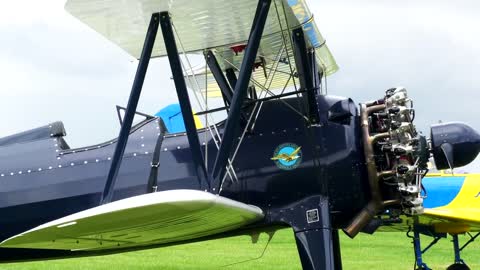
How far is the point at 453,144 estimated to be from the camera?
760 centimetres

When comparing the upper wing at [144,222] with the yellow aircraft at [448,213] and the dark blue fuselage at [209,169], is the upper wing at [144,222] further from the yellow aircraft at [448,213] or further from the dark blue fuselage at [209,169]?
the yellow aircraft at [448,213]

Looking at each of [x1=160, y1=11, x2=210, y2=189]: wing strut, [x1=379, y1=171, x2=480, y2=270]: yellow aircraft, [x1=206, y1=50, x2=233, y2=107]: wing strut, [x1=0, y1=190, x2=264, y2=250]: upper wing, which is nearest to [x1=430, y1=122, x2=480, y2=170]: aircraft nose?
[x1=0, y1=190, x2=264, y2=250]: upper wing

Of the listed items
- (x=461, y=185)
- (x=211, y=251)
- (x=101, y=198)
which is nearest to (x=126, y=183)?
(x=101, y=198)

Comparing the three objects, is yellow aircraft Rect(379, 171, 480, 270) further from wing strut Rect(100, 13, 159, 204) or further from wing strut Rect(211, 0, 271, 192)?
wing strut Rect(100, 13, 159, 204)

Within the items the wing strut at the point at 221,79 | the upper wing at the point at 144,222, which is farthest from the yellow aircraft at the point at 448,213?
the upper wing at the point at 144,222

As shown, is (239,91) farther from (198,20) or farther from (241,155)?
(198,20)

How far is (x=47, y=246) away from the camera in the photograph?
262 inches

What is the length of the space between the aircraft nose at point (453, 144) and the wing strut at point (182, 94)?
251cm

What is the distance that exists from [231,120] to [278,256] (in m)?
12.0

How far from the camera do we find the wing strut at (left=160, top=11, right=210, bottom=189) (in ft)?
21.7

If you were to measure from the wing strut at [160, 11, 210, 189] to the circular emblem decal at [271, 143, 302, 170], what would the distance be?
0.81 meters

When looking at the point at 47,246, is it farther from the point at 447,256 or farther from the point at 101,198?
the point at 447,256

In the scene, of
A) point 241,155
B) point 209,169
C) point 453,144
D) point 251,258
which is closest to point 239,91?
point 241,155

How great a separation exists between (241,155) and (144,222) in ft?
5.76
